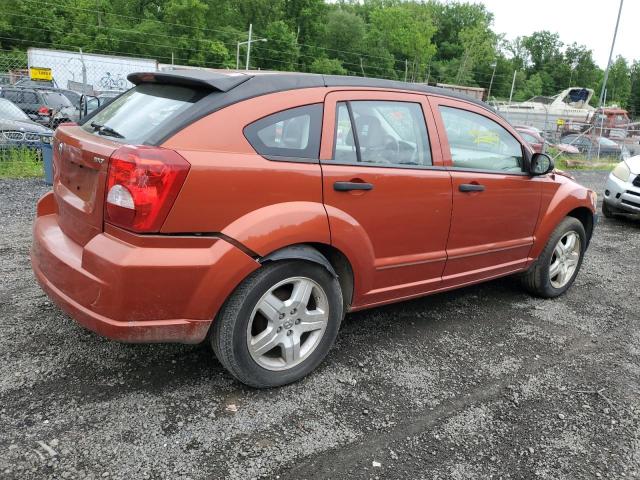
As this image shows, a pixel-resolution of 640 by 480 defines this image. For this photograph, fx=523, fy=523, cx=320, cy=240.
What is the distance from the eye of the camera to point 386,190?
3143 mm

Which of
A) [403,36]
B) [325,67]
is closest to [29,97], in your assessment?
[325,67]

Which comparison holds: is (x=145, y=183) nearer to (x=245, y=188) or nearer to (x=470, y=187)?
(x=245, y=188)

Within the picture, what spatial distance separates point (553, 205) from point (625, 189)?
4.61 m

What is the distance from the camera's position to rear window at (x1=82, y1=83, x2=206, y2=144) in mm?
2629

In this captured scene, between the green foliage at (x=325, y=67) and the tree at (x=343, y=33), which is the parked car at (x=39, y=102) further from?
the tree at (x=343, y=33)

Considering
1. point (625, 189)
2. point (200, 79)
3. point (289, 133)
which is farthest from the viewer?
point (625, 189)

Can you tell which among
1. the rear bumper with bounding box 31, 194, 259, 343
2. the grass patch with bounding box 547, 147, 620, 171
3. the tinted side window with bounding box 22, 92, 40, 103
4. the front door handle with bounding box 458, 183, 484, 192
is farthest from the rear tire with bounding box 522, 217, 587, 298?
the tinted side window with bounding box 22, 92, 40, 103

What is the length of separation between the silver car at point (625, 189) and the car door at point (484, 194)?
4.80 meters

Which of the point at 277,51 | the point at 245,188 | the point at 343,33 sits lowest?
the point at 245,188

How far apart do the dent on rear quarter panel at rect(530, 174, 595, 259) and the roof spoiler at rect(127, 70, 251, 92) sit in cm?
278

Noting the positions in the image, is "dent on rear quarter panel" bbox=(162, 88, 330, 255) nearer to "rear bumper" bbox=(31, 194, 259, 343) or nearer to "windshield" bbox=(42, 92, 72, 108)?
"rear bumper" bbox=(31, 194, 259, 343)

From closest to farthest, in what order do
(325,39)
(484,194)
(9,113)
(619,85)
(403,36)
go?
(484,194), (9,113), (325,39), (403,36), (619,85)

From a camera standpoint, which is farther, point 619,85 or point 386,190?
point 619,85

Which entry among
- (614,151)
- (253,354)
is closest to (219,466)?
(253,354)
